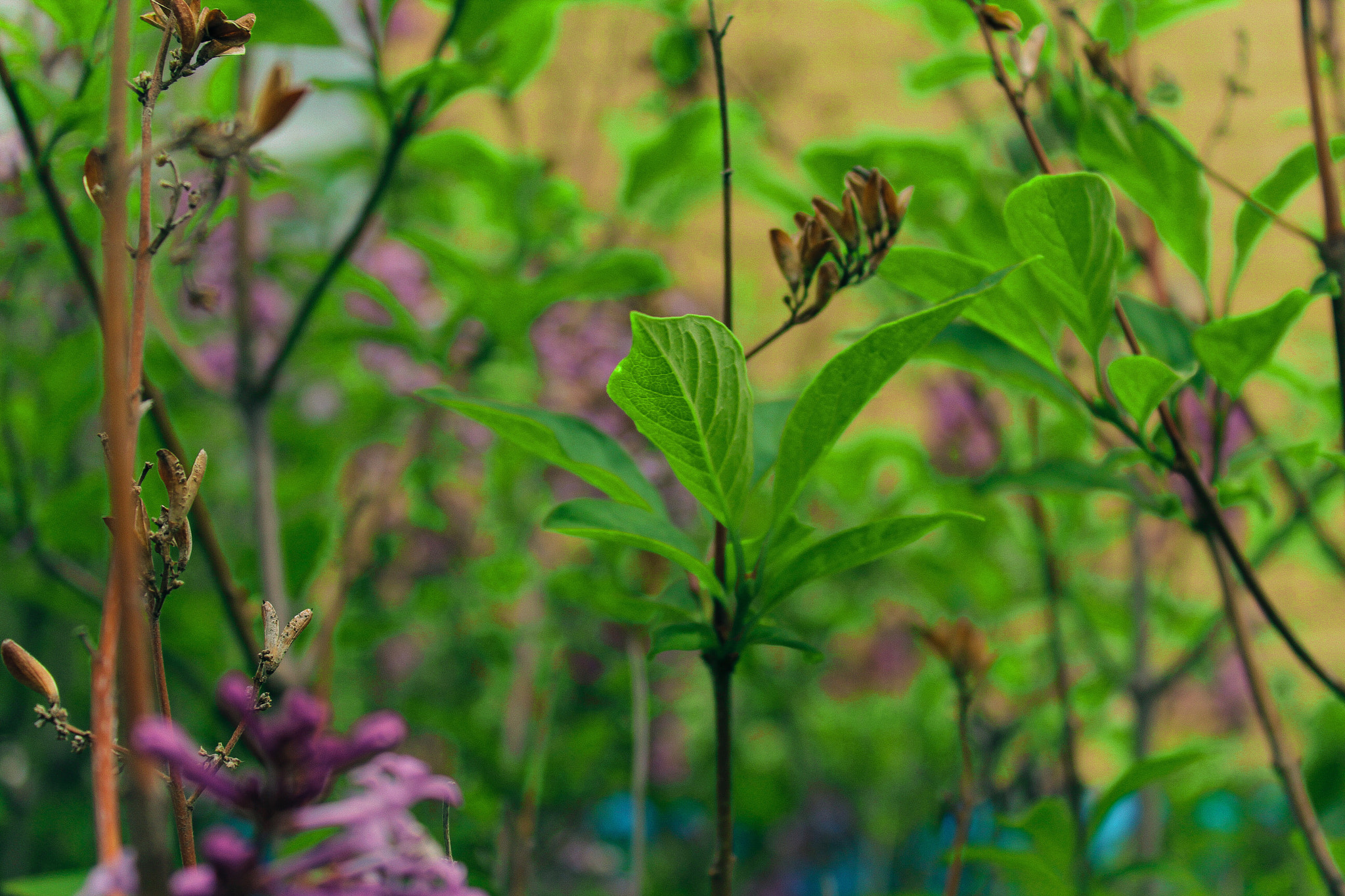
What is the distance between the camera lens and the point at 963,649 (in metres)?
0.38

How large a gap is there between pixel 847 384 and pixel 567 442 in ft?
0.33

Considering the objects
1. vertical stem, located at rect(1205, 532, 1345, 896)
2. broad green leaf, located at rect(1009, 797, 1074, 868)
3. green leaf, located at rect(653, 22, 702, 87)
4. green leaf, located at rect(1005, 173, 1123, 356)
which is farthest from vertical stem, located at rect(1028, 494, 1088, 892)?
green leaf, located at rect(653, 22, 702, 87)

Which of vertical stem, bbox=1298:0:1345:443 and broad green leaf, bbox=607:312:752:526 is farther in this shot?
vertical stem, bbox=1298:0:1345:443

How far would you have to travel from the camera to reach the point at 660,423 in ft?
0.88

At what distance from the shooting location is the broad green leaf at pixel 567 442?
30 centimetres

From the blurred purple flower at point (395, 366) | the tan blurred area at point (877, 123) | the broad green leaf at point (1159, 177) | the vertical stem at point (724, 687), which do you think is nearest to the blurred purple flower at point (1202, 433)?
the tan blurred area at point (877, 123)

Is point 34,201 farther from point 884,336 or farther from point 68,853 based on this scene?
point 68,853

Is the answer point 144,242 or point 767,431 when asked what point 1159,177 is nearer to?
point 767,431

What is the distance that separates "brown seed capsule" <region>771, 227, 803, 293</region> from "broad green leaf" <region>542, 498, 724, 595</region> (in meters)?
0.09

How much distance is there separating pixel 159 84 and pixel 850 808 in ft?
3.62

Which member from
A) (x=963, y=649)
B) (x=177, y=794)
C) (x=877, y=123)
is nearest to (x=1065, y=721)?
(x=963, y=649)

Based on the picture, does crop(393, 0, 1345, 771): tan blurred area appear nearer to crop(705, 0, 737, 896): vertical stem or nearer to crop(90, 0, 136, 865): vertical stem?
crop(705, 0, 737, 896): vertical stem

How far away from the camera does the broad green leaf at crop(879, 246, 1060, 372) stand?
1.16ft

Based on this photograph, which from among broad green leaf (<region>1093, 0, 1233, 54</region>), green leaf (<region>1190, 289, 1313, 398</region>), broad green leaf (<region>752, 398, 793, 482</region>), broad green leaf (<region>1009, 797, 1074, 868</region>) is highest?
broad green leaf (<region>1093, 0, 1233, 54</region>)
